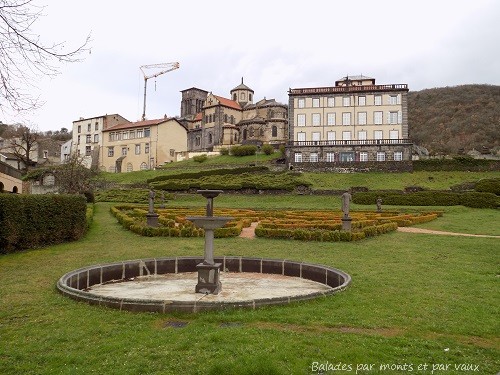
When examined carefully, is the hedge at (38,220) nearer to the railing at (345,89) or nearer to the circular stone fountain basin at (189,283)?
the circular stone fountain basin at (189,283)

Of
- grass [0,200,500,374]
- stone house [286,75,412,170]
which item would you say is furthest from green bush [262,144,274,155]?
grass [0,200,500,374]

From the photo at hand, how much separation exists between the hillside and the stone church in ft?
91.3

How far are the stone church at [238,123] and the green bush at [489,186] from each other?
36.2 metres

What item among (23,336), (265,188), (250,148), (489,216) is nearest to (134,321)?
(23,336)

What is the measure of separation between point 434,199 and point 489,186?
6045 mm

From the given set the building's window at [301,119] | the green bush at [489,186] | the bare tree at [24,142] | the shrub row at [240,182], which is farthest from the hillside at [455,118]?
the bare tree at [24,142]

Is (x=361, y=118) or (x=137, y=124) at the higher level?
(x=137, y=124)

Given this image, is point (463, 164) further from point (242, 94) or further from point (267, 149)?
point (242, 94)

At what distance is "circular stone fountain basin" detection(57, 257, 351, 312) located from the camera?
339 inches

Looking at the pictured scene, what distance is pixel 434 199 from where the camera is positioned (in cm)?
3650

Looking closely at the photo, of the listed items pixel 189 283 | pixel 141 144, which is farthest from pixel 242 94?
pixel 189 283

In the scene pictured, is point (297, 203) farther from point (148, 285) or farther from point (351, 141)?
point (148, 285)

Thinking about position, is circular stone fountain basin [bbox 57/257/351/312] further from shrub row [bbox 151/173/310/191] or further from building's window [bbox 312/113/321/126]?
building's window [bbox 312/113/321/126]

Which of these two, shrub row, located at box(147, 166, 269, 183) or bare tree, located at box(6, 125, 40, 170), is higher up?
bare tree, located at box(6, 125, 40, 170)
